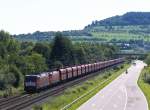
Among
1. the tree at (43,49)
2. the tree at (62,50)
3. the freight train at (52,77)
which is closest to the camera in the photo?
the freight train at (52,77)

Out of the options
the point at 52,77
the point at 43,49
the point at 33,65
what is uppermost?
the point at 52,77

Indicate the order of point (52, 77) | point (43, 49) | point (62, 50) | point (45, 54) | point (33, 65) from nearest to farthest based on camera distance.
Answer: point (52, 77) < point (33, 65) < point (45, 54) < point (43, 49) < point (62, 50)

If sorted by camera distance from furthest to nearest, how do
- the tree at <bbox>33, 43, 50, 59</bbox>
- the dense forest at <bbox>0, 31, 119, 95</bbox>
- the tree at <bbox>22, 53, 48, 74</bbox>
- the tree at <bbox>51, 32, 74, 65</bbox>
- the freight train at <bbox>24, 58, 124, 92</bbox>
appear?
the tree at <bbox>51, 32, 74, 65</bbox>
the tree at <bbox>33, 43, 50, 59</bbox>
the dense forest at <bbox>0, 31, 119, 95</bbox>
the tree at <bbox>22, 53, 48, 74</bbox>
the freight train at <bbox>24, 58, 124, 92</bbox>

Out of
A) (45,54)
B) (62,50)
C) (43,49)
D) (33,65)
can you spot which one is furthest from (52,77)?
(62,50)

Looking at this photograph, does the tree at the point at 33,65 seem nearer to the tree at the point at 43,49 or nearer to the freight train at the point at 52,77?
the freight train at the point at 52,77

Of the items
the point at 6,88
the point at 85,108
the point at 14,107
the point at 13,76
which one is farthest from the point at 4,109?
the point at 13,76

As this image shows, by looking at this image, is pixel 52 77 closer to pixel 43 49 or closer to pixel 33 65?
pixel 33 65

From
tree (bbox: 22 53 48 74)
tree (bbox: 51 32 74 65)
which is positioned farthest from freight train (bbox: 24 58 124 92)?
tree (bbox: 51 32 74 65)

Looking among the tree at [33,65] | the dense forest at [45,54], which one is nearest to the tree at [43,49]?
the dense forest at [45,54]

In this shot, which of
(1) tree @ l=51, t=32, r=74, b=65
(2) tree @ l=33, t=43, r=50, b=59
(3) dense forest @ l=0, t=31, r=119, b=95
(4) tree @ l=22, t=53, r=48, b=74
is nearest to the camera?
(4) tree @ l=22, t=53, r=48, b=74

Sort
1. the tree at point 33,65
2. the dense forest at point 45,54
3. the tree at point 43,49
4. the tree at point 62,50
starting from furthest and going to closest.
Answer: the tree at point 62,50 < the tree at point 43,49 < the dense forest at point 45,54 < the tree at point 33,65

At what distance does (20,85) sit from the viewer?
78.9 meters

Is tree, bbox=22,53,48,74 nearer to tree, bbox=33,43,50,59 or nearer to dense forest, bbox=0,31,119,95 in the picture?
dense forest, bbox=0,31,119,95

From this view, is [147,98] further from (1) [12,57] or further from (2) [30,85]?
(1) [12,57]
